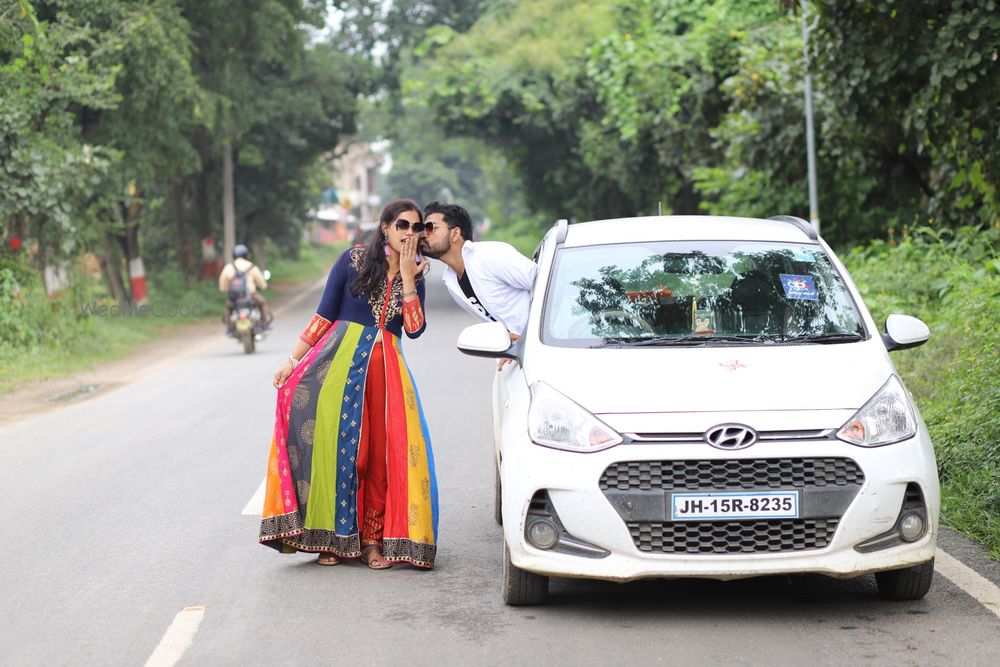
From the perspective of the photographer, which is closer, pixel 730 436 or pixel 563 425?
pixel 730 436

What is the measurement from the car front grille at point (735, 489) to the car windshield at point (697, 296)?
0.83 meters

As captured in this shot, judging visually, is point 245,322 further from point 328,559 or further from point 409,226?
point 409,226

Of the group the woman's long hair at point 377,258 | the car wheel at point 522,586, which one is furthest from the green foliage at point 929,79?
the car wheel at point 522,586

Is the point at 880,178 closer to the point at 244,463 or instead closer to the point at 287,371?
the point at 244,463

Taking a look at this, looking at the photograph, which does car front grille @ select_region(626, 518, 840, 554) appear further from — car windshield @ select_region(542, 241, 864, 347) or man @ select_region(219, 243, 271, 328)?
man @ select_region(219, 243, 271, 328)

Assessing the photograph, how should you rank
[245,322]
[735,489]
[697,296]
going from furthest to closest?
[245,322]
[697,296]
[735,489]

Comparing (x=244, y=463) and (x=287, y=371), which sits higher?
(x=287, y=371)

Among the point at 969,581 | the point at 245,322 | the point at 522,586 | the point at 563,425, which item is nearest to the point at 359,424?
the point at 522,586

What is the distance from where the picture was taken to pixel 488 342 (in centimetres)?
621

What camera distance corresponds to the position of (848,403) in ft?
17.9

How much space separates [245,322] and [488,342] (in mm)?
15835

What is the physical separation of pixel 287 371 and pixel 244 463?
3.70 m

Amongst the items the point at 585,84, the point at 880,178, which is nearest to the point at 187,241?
the point at 585,84

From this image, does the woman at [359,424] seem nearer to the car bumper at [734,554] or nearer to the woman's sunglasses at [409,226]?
the woman's sunglasses at [409,226]
